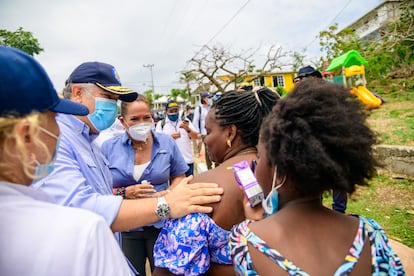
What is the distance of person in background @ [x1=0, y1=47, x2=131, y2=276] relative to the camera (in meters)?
0.68

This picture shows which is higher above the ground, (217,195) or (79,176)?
(79,176)

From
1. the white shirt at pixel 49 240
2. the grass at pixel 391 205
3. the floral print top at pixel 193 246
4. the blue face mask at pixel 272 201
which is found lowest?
the grass at pixel 391 205

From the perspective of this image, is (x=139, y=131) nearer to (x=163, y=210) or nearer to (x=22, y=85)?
(x=163, y=210)

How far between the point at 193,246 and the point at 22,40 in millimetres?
15974

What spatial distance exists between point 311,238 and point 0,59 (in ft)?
3.70

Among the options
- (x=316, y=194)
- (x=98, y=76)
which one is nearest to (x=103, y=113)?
(x=98, y=76)

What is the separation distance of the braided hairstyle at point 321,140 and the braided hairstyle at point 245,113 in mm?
576

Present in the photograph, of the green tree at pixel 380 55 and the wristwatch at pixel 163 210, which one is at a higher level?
the green tree at pixel 380 55

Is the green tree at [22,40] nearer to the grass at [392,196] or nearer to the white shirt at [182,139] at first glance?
the white shirt at [182,139]

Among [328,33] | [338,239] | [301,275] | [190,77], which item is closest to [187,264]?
[301,275]

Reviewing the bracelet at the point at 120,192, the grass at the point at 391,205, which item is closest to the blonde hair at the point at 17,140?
the bracelet at the point at 120,192

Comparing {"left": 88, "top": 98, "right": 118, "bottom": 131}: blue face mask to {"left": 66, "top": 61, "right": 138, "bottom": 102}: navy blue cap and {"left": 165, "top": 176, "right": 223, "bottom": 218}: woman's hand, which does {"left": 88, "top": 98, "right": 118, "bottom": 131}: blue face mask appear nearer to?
{"left": 66, "top": 61, "right": 138, "bottom": 102}: navy blue cap

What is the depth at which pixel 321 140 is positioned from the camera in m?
0.97

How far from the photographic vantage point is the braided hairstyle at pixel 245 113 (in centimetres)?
167
